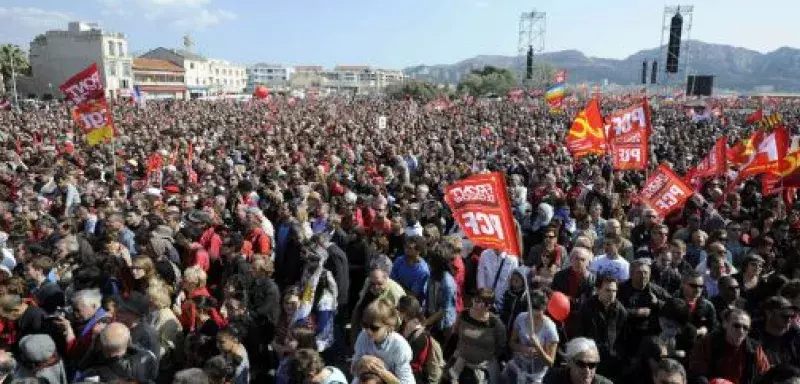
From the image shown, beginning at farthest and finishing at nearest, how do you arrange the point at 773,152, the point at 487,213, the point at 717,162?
the point at 717,162, the point at 773,152, the point at 487,213

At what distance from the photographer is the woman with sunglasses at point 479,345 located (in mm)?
4285

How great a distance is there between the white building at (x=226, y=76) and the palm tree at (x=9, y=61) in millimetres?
38546

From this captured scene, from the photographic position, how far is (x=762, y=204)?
9.20m

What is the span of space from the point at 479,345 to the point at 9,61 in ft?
233

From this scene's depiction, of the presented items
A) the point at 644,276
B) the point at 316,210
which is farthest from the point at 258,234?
the point at 644,276

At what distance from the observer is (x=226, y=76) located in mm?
127625

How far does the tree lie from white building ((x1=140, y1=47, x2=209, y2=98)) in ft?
91.0

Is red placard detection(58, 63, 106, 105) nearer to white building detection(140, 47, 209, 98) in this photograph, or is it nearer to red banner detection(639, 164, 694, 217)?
red banner detection(639, 164, 694, 217)

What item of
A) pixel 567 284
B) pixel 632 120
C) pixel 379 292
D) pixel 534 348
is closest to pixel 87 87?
pixel 379 292

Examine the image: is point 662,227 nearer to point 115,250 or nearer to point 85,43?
point 115,250

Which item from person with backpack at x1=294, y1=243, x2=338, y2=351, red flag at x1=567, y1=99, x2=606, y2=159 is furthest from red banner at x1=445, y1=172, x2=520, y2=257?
red flag at x1=567, y1=99, x2=606, y2=159

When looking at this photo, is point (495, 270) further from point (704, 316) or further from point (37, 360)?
point (37, 360)

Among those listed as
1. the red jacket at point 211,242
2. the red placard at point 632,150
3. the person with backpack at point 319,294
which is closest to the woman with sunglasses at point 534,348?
the person with backpack at point 319,294

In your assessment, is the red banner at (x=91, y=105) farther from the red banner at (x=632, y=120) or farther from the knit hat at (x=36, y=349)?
the red banner at (x=632, y=120)
